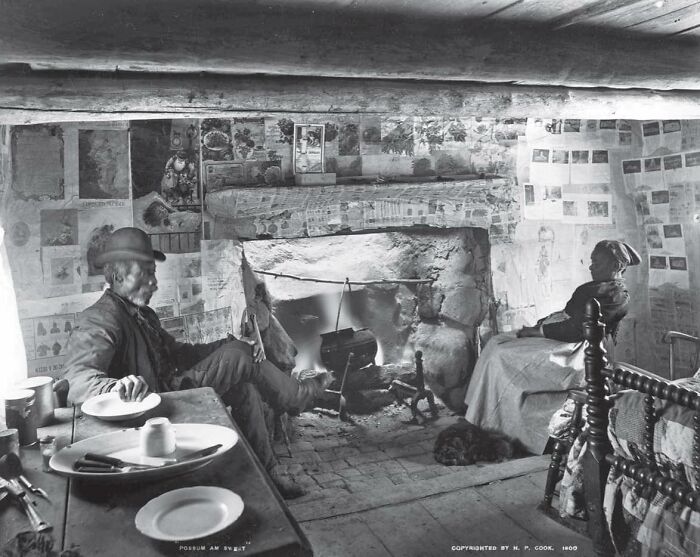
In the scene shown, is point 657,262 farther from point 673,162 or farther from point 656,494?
point 656,494

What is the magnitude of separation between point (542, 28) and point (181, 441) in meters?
1.87

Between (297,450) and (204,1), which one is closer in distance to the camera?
(204,1)

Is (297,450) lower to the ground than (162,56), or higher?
lower

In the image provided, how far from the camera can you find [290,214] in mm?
3893

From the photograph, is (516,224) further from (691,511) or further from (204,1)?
(204,1)

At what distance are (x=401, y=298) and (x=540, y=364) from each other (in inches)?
50.9

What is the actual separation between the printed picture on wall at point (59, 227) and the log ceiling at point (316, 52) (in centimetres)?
121

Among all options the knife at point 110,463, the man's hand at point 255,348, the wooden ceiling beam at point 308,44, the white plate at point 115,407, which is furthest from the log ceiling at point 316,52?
the man's hand at point 255,348

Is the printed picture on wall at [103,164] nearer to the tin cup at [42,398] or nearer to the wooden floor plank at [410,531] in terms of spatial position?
the tin cup at [42,398]

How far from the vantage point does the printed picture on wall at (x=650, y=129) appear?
462 cm

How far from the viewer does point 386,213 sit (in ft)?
13.6

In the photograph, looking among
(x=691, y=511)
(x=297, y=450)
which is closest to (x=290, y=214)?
(x=297, y=450)

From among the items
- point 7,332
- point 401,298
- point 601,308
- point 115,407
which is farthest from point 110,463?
point 601,308

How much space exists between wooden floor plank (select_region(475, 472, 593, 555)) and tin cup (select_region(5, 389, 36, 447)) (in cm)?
212
